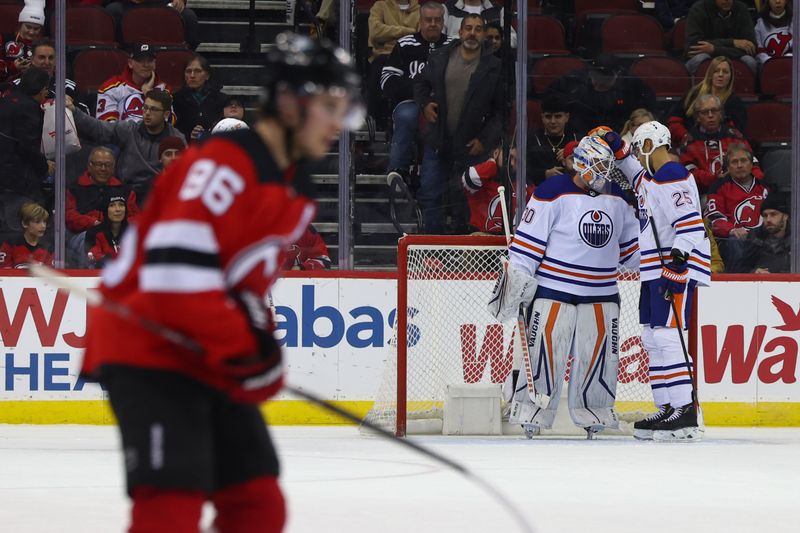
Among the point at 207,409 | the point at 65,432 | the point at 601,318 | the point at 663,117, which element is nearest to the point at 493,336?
the point at 601,318

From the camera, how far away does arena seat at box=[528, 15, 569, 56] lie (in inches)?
319

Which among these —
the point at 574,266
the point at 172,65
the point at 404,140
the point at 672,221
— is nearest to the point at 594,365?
the point at 574,266

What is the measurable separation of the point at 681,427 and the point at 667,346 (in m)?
0.40

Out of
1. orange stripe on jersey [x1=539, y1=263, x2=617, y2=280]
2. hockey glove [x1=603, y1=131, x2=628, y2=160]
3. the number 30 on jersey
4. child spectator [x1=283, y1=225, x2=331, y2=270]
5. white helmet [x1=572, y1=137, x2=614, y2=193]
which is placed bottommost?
orange stripe on jersey [x1=539, y1=263, x2=617, y2=280]

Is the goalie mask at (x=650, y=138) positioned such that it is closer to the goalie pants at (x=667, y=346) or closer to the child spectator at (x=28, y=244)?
the goalie pants at (x=667, y=346)

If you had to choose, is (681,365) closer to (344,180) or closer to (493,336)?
(493,336)

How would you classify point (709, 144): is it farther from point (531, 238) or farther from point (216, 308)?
point (216, 308)

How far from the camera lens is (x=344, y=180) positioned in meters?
8.07

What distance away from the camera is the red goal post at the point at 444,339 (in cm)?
734

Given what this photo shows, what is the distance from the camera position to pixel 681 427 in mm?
7074

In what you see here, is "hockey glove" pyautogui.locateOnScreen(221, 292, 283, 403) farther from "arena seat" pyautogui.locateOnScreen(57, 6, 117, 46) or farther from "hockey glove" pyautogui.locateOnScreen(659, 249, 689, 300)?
"arena seat" pyautogui.locateOnScreen(57, 6, 117, 46)

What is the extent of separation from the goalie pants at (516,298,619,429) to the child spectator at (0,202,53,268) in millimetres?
2708

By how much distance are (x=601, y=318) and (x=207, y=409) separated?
4840 millimetres

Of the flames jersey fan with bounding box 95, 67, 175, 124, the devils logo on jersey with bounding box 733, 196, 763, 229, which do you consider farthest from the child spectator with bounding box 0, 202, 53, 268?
the devils logo on jersey with bounding box 733, 196, 763, 229
